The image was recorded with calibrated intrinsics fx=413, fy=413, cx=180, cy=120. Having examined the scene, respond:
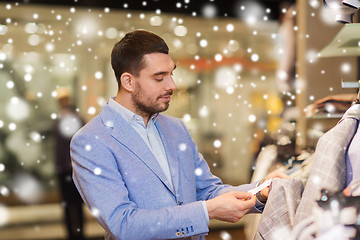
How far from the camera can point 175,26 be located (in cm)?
468

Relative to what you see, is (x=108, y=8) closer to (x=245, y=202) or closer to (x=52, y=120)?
(x=52, y=120)

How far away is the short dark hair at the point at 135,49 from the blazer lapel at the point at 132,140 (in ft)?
0.66

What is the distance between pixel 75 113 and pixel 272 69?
108 inches

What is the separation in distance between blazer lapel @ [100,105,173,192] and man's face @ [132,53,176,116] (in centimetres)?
11

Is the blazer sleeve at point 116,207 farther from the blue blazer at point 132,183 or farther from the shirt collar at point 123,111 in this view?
the shirt collar at point 123,111

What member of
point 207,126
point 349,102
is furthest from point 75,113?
point 349,102

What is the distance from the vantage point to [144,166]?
1571 mm

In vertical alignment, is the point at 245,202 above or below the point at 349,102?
below

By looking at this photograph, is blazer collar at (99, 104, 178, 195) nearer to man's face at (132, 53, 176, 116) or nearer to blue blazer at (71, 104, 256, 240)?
blue blazer at (71, 104, 256, 240)

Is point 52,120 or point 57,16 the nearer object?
point 57,16

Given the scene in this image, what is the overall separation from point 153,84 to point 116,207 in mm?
513

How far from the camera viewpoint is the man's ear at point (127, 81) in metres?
1.67

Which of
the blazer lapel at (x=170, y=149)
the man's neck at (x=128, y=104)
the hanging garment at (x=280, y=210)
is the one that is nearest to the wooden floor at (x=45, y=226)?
the blazer lapel at (x=170, y=149)

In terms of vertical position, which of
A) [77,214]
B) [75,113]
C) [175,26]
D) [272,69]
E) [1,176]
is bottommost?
[77,214]
